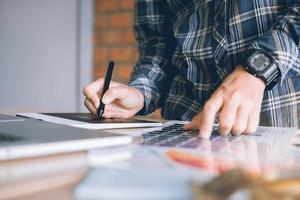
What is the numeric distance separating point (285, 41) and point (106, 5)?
193 centimetres

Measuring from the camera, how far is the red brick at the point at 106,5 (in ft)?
8.36

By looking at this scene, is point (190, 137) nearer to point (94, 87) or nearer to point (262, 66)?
point (262, 66)

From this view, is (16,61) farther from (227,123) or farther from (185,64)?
(227,123)

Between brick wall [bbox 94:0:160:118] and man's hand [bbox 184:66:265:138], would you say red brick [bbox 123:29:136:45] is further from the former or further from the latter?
man's hand [bbox 184:66:265:138]

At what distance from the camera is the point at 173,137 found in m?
0.58

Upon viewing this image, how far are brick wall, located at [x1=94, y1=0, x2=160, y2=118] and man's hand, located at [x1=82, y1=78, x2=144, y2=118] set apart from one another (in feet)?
4.98

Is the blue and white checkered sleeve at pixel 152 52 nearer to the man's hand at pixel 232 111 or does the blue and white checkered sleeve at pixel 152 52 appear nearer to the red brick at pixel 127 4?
the man's hand at pixel 232 111

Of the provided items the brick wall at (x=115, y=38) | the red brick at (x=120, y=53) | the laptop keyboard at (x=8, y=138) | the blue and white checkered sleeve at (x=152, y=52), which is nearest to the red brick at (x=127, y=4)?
the brick wall at (x=115, y=38)

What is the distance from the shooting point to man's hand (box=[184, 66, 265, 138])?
0.61 m

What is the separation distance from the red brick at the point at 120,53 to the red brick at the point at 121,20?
14 cm

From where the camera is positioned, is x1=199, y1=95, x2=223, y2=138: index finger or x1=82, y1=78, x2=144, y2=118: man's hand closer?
x1=199, y1=95, x2=223, y2=138: index finger

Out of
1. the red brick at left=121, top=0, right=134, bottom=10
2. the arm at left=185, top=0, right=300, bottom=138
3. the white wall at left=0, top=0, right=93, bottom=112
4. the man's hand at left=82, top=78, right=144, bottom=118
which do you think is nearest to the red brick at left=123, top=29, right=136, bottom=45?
the red brick at left=121, top=0, right=134, bottom=10

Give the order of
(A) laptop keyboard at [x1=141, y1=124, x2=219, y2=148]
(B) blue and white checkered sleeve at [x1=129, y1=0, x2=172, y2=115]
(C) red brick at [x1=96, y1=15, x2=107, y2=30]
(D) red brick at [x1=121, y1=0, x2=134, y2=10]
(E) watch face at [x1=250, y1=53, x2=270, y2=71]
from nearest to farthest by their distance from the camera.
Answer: (A) laptop keyboard at [x1=141, y1=124, x2=219, y2=148] < (E) watch face at [x1=250, y1=53, x2=270, y2=71] < (B) blue and white checkered sleeve at [x1=129, y1=0, x2=172, y2=115] < (D) red brick at [x1=121, y1=0, x2=134, y2=10] < (C) red brick at [x1=96, y1=15, x2=107, y2=30]

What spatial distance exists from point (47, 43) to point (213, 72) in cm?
186
